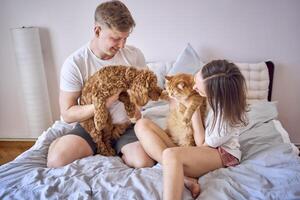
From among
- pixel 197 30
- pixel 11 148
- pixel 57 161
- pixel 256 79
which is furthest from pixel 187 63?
pixel 11 148

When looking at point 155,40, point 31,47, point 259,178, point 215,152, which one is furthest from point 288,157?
point 31,47

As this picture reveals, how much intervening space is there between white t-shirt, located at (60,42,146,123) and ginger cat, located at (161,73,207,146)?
300mm

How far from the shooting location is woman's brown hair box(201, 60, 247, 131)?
1.19 metres

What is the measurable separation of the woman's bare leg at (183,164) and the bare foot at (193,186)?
43 mm

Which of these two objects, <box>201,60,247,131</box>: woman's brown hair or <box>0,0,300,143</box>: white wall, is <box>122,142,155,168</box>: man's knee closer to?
<box>201,60,247,131</box>: woman's brown hair

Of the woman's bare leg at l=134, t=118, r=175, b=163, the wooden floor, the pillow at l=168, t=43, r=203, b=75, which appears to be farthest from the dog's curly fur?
the wooden floor

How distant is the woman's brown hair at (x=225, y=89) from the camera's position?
1.19m

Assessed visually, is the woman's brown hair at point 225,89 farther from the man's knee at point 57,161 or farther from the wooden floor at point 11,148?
the wooden floor at point 11,148

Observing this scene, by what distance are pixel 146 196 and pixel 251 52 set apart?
1747 mm

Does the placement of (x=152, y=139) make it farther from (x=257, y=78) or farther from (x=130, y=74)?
(x=257, y=78)

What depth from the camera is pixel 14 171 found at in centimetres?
131

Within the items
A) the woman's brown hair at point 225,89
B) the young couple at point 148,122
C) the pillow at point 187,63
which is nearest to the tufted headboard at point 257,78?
the pillow at point 187,63

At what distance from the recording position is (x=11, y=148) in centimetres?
274

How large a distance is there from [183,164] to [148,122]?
35 cm
